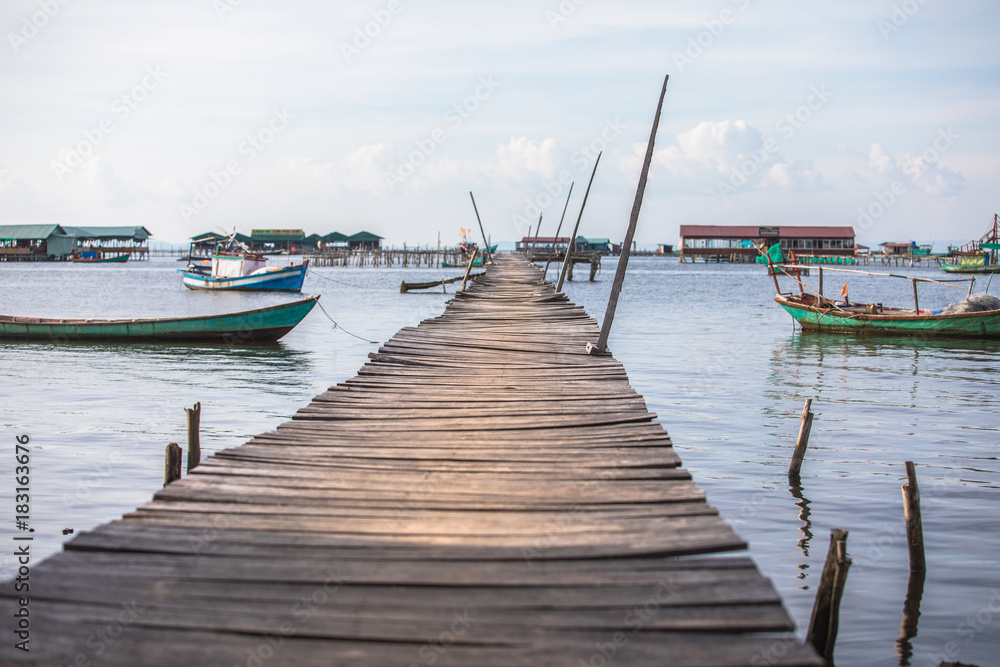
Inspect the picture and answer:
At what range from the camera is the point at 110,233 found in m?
99.1

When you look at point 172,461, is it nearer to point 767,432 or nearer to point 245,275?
point 767,432

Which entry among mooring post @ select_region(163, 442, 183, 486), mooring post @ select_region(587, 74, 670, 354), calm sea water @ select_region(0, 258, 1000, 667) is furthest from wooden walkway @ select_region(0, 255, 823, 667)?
mooring post @ select_region(587, 74, 670, 354)

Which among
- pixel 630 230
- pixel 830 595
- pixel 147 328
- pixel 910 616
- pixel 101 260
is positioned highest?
pixel 630 230

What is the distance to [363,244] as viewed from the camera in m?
105

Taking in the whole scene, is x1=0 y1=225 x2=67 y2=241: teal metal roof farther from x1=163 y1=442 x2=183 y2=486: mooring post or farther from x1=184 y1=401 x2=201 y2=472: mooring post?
x1=163 y1=442 x2=183 y2=486: mooring post

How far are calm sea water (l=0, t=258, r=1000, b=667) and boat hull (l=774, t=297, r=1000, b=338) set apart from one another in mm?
347

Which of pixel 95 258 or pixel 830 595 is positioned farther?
pixel 95 258

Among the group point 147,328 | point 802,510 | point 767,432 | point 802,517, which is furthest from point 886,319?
point 147,328

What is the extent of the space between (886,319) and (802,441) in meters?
15.7

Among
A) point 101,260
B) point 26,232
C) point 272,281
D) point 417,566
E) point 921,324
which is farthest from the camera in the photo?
point 101,260

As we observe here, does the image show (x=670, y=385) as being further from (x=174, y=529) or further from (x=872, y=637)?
(x=174, y=529)

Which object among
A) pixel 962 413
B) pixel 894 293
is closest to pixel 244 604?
pixel 962 413

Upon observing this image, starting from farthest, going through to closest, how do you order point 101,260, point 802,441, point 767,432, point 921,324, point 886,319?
point 101,260, point 886,319, point 921,324, point 767,432, point 802,441

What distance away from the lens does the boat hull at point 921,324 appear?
2162cm
